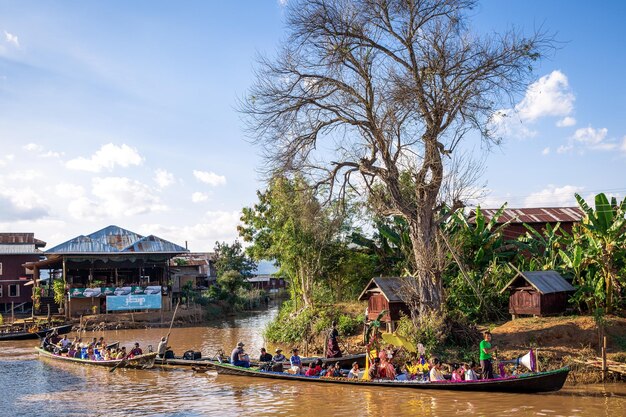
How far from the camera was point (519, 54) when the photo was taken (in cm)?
1917

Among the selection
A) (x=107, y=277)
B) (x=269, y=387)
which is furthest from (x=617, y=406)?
(x=107, y=277)

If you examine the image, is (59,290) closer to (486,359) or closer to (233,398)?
(233,398)

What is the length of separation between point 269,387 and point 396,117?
976 centimetres

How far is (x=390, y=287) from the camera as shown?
22141 mm

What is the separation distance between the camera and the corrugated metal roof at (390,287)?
2161 cm

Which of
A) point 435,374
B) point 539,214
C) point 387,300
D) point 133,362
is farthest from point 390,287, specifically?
point 539,214

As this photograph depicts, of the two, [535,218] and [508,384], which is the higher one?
[535,218]

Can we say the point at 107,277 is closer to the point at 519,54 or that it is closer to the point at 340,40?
the point at 340,40

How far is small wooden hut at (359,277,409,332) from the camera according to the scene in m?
21.7

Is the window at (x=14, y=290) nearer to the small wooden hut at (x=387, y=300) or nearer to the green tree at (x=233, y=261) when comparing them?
the green tree at (x=233, y=261)

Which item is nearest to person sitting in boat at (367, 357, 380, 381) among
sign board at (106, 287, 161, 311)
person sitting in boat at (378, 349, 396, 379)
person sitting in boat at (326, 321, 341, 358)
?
person sitting in boat at (378, 349, 396, 379)

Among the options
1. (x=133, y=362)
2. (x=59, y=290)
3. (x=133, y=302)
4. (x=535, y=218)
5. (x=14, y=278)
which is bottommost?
(x=133, y=362)

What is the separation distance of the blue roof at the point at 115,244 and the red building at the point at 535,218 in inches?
884

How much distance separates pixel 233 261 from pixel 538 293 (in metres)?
39.3
